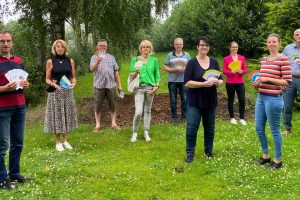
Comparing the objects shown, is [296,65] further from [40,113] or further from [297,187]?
[40,113]

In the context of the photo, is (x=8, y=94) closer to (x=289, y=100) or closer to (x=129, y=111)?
(x=289, y=100)

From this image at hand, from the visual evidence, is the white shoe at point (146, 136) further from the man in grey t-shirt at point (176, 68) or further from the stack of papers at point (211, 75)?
the stack of papers at point (211, 75)

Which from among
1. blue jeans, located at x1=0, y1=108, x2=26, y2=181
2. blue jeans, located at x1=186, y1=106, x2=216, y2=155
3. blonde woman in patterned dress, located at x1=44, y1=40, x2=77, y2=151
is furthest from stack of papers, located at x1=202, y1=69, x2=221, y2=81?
blue jeans, located at x1=0, y1=108, x2=26, y2=181

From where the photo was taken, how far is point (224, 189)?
5.48 m

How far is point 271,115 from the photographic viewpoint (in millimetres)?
6023

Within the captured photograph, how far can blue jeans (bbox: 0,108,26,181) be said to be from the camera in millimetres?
5366

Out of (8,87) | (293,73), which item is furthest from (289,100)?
(8,87)

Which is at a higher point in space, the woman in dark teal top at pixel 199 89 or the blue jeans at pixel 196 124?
the woman in dark teal top at pixel 199 89

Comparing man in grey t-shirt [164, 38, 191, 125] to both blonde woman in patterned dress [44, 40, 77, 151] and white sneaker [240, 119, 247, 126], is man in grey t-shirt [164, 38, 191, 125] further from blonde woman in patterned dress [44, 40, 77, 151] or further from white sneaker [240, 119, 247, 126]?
blonde woman in patterned dress [44, 40, 77, 151]

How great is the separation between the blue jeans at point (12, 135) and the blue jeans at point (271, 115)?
380cm

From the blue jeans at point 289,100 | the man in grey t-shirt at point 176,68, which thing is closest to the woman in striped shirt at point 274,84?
the blue jeans at point 289,100

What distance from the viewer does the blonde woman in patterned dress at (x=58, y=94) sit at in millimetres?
7449

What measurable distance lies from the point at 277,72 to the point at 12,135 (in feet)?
14.0

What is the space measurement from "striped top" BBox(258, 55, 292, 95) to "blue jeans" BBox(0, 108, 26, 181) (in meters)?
3.84
